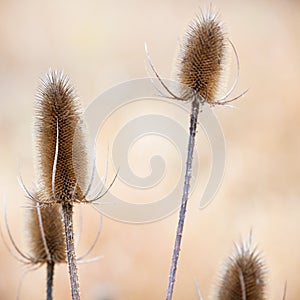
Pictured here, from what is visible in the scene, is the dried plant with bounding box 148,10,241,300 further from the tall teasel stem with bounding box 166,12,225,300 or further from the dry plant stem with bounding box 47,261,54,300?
the dry plant stem with bounding box 47,261,54,300

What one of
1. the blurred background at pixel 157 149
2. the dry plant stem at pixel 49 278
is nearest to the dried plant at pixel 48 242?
the dry plant stem at pixel 49 278

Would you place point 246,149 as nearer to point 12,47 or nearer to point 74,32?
point 74,32

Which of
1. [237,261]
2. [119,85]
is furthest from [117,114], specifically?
[237,261]

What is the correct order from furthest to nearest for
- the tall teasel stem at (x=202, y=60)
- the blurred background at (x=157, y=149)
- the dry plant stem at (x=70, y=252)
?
the blurred background at (x=157, y=149) < the tall teasel stem at (x=202, y=60) < the dry plant stem at (x=70, y=252)

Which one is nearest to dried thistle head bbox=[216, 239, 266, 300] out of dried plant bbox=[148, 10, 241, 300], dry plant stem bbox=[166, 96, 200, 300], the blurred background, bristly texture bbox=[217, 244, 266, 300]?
bristly texture bbox=[217, 244, 266, 300]

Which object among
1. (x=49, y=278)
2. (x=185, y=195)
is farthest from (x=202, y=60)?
(x=49, y=278)

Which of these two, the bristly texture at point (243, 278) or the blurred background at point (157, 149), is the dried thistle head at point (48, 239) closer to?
the bristly texture at point (243, 278)
